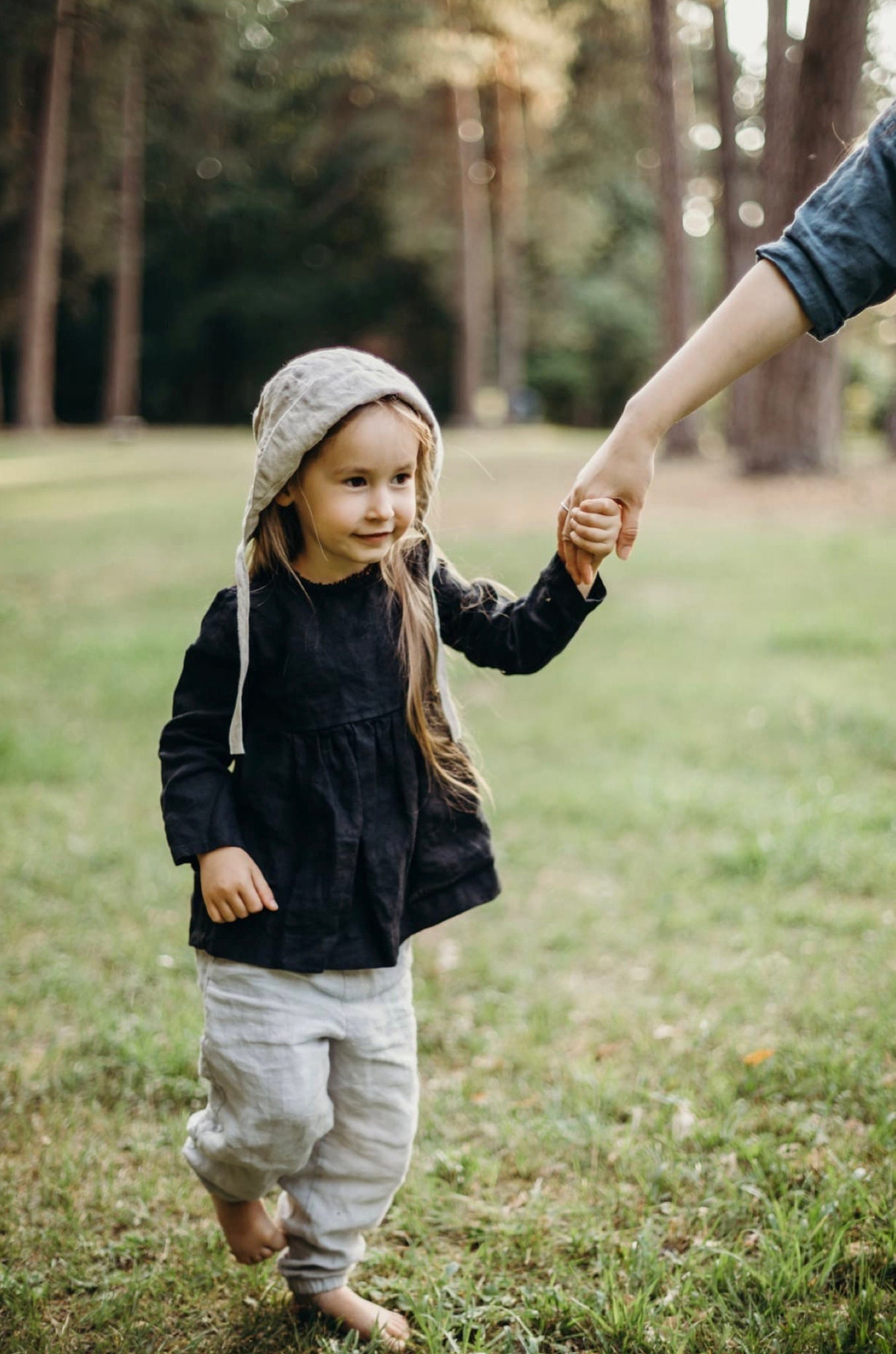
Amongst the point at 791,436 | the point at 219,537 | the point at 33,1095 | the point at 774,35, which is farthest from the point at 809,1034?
the point at 774,35

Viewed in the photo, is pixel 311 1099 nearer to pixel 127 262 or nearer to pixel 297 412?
pixel 297 412

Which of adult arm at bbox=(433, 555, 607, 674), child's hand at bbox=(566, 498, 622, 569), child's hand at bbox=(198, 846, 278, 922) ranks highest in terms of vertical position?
child's hand at bbox=(566, 498, 622, 569)

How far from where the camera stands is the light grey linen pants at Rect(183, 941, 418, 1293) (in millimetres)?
1920

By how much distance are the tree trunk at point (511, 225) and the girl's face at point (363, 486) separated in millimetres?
21036

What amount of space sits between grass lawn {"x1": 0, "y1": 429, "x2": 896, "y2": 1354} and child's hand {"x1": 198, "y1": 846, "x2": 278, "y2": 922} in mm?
760

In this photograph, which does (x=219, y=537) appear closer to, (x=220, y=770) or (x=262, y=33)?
(x=220, y=770)

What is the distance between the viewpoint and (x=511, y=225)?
26.2 meters

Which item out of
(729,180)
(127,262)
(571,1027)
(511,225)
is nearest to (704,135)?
(511,225)

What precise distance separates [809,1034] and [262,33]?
18285mm

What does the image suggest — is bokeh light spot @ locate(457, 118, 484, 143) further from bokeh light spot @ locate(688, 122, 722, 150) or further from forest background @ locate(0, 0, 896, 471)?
bokeh light spot @ locate(688, 122, 722, 150)

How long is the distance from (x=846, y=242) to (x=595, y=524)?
54 cm

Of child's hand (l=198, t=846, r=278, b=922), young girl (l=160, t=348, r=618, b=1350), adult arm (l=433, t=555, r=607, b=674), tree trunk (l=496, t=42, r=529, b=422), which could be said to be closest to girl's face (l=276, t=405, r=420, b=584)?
young girl (l=160, t=348, r=618, b=1350)

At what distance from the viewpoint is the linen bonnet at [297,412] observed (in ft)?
5.97

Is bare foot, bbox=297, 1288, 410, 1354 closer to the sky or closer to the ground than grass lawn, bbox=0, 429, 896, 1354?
closer to the ground
